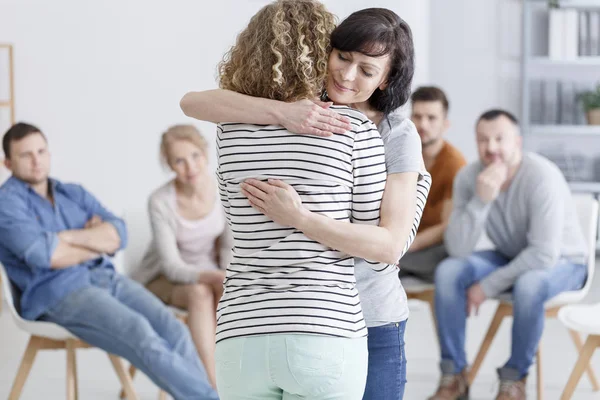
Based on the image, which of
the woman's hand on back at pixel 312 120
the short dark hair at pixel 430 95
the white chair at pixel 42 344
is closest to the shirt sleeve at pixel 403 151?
the woman's hand on back at pixel 312 120

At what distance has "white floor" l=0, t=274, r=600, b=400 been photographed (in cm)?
336

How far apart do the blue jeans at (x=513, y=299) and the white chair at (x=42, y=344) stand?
3.85 feet

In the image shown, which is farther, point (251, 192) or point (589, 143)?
point (589, 143)

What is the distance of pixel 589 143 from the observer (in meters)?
6.09

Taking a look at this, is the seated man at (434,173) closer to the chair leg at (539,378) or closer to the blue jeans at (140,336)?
the chair leg at (539,378)

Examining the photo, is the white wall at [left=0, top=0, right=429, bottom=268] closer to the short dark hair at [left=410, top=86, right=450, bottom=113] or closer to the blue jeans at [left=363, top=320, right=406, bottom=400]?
the short dark hair at [left=410, top=86, right=450, bottom=113]

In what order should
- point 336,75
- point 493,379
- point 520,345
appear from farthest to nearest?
point 493,379 < point 520,345 < point 336,75

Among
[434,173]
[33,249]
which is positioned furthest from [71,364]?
[434,173]

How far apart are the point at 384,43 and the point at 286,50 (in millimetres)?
191

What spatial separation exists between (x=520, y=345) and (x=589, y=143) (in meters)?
3.40

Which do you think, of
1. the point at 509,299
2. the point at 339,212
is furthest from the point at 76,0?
the point at 339,212

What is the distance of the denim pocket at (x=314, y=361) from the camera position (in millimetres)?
1263

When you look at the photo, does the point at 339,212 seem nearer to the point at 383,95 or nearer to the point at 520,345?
the point at 383,95

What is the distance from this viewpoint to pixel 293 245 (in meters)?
1.29
